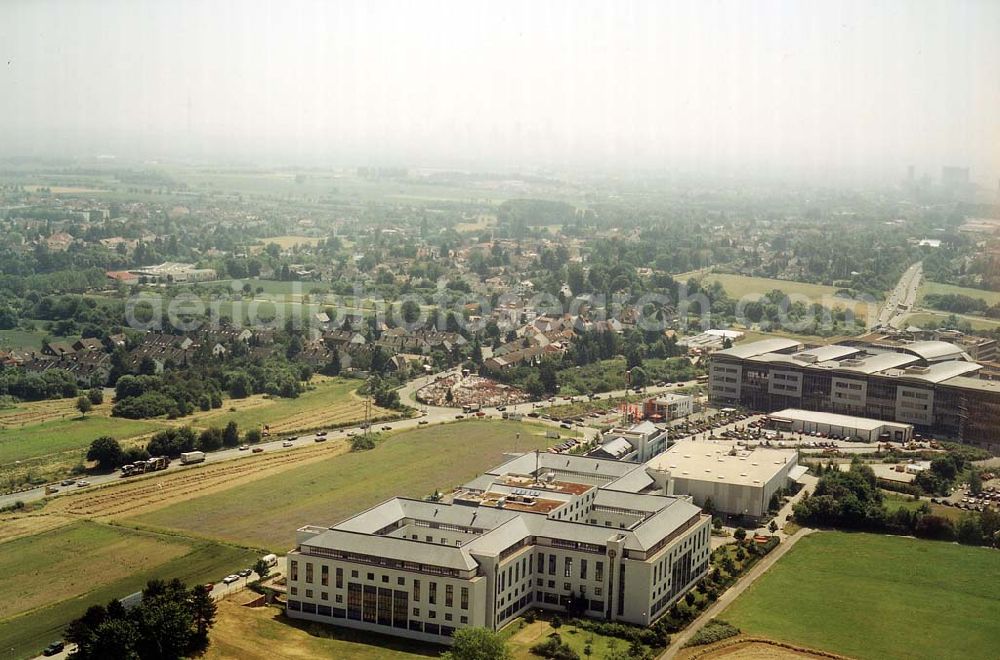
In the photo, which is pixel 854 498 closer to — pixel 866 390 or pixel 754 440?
pixel 754 440

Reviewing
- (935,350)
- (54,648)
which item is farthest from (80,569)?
(935,350)

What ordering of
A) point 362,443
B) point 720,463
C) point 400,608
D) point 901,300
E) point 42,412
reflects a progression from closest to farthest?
point 400,608 → point 720,463 → point 362,443 → point 42,412 → point 901,300

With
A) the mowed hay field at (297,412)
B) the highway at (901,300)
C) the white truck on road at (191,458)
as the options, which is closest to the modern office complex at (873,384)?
the highway at (901,300)

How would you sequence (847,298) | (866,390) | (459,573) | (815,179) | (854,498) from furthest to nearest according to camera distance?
(815,179), (847,298), (866,390), (854,498), (459,573)

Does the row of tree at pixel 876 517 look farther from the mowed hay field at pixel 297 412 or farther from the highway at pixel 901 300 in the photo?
the highway at pixel 901 300

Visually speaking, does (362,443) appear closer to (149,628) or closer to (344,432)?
(344,432)

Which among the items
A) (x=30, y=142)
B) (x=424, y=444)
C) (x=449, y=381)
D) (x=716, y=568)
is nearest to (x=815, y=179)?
(x=30, y=142)
